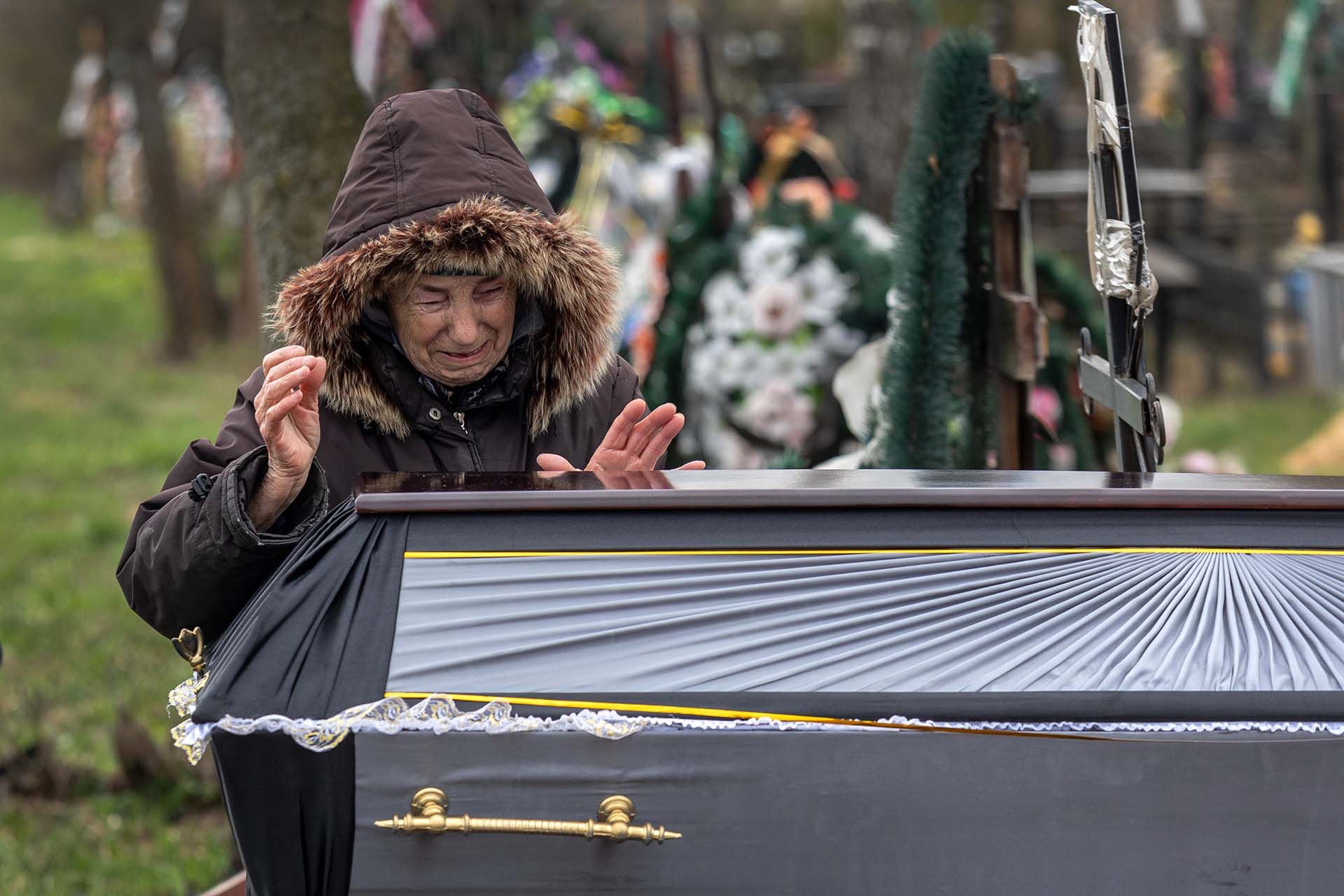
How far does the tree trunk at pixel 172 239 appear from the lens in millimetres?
12516

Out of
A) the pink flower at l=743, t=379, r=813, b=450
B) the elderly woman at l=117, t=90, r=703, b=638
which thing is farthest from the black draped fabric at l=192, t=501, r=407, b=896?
the pink flower at l=743, t=379, r=813, b=450

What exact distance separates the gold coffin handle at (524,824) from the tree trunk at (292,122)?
2220 mm

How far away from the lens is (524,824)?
5.21 ft

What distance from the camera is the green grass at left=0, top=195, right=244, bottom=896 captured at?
12.8 feet

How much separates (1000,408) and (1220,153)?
485 inches

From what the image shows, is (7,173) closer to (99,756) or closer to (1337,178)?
(1337,178)

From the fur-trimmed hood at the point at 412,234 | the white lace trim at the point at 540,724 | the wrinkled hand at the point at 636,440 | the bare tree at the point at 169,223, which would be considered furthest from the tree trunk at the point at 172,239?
the white lace trim at the point at 540,724

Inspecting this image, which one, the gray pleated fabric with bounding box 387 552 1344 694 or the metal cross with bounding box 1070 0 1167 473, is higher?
the metal cross with bounding box 1070 0 1167 473

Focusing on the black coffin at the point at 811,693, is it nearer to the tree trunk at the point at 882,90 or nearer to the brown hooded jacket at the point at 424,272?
the brown hooded jacket at the point at 424,272

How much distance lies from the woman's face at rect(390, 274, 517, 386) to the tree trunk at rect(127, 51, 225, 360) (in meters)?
11.0

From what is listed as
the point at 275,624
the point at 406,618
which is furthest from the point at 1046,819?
the point at 275,624

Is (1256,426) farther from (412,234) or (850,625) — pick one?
(850,625)

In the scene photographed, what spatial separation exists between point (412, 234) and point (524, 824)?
1.05 meters

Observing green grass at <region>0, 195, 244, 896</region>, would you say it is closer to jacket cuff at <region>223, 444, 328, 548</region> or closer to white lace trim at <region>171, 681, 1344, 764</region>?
jacket cuff at <region>223, 444, 328, 548</region>
